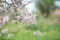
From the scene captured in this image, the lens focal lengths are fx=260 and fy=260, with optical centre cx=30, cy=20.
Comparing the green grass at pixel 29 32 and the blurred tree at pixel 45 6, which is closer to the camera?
the green grass at pixel 29 32

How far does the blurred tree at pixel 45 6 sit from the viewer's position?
15719mm

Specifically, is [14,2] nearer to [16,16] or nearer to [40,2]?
[16,16]

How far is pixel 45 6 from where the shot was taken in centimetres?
1614

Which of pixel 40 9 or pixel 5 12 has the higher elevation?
pixel 40 9

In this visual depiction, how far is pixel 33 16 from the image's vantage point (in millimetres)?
3213

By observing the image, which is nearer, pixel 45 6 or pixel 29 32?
pixel 29 32

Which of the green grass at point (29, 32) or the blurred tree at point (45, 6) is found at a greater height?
the blurred tree at point (45, 6)

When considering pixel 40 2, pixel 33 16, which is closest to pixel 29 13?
pixel 33 16

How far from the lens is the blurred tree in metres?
15.7

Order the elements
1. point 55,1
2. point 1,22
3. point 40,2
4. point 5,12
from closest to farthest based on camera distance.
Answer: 1. point 1,22
2. point 5,12
3. point 40,2
4. point 55,1

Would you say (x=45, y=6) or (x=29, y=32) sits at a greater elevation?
(x=45, y=6)

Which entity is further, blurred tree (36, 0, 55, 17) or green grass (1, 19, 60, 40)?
blurred tree (36, 0, 55, 17)

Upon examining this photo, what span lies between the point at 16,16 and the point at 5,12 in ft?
0.47

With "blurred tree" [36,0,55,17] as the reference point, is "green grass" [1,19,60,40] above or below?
below
